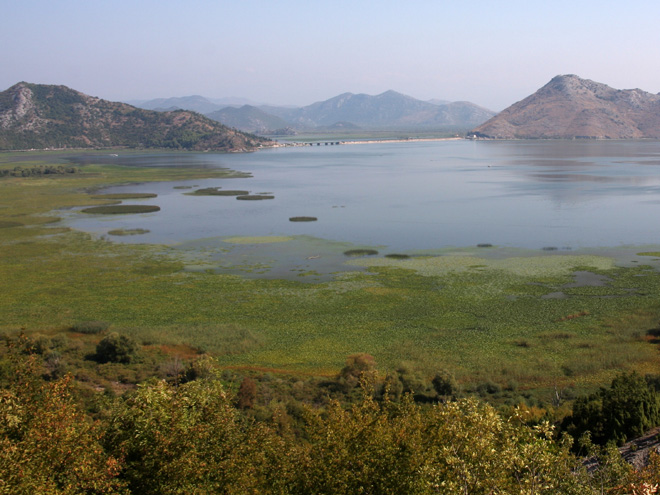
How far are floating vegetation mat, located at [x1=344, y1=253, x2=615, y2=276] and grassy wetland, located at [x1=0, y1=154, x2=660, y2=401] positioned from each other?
6.3 inches

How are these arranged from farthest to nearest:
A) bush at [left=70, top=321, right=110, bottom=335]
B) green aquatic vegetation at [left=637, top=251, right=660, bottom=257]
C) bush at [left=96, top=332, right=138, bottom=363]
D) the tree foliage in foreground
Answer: green aquatic vegetation at [left=637, top=251, right=660, bottom=257]
bush at [left=70, top=321, right=110, bottom=335]
bush at [left=96, top=332, right=138, bottom=363]
the tree foliage in foreground

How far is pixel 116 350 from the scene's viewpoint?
92.6ft

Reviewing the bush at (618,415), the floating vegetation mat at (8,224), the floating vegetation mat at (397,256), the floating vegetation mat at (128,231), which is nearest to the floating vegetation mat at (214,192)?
the floating vegetation mat at (128,231)

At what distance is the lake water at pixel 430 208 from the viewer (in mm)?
57125

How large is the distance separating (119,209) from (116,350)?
2052 inches

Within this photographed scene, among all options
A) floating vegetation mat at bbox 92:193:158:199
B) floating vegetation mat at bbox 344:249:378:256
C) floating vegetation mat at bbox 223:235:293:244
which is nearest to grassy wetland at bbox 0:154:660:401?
floating vegetation mat at bbox 344:249:378:256

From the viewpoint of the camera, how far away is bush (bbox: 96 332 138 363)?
28.2 metres

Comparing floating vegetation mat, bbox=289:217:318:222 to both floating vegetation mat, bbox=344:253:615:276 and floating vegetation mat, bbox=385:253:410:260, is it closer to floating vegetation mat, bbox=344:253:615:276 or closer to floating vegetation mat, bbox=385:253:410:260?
floating vegetation mat, bbox=385:253:410:260

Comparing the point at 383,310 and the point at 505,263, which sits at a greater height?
the point at 505,263

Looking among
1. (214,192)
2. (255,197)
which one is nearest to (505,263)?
(255,197)

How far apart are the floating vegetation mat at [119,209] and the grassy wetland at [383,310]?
20.9m

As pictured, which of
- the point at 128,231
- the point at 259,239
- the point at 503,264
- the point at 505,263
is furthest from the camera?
the point at 128,231

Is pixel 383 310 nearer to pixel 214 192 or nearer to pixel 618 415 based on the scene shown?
pixel 618 415

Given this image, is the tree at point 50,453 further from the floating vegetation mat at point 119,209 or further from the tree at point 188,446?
the floating vegetation mat at point 119,209
